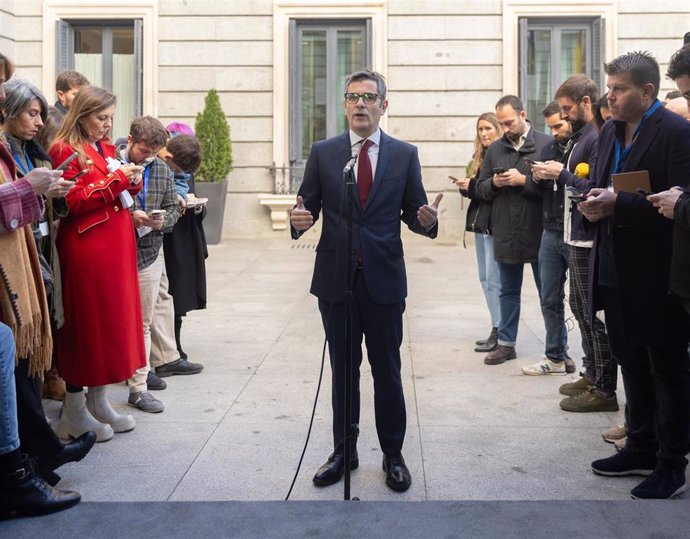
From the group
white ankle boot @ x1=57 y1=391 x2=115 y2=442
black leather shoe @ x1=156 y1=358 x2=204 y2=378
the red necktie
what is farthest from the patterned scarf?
black leather shoe @ x1=156 y1=358 x2=204 y2=378

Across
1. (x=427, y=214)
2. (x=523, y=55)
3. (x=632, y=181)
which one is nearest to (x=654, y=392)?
(x=632, y=181)

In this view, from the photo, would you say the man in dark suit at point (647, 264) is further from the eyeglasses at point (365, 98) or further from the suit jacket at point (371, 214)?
the eyeglasses at point (365, 98)

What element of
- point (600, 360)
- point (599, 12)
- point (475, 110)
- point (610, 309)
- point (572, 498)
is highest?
point (599, 12)

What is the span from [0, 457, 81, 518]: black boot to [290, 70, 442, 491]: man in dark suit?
1227mm

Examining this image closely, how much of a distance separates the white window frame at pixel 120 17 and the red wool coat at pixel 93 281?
11183 millimetres

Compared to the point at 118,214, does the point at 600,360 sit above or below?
Answer: below

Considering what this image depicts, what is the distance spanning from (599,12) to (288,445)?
41.4ft

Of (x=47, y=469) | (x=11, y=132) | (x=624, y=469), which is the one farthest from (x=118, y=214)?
(x=624, y=469)

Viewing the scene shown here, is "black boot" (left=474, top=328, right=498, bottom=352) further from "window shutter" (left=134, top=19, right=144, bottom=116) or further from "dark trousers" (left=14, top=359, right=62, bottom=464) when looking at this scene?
"window shutter" (left=134, top=19, right=144, bottom=116)

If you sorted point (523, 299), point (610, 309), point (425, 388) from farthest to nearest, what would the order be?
point (523, 299) < point (425, 388) < point (610, 309)

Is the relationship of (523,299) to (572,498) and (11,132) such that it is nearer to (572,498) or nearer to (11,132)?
(572,498)

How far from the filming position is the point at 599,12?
614 inches

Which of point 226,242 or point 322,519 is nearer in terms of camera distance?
point 322,519

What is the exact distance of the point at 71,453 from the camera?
4.34 m
